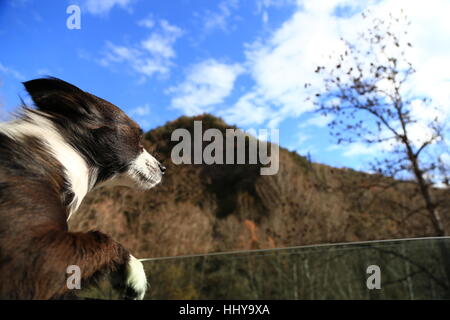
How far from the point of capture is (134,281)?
1956 mm

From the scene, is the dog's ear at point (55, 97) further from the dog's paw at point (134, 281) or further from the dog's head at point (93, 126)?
the dog's paw at point (134, 281)

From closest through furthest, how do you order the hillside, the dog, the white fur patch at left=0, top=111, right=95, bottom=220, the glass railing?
the dog, the white fur patch at left=0, top=111, right=95, bottom=220, the glass railing, the hillside

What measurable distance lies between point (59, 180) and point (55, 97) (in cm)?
58

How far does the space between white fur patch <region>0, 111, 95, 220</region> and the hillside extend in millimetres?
7847

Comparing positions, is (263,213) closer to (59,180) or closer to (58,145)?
(58,145)

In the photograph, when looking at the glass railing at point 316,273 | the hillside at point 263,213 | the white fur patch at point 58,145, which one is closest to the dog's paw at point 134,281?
the white fur patch at point 58,145

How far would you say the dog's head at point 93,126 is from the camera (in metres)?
2.16

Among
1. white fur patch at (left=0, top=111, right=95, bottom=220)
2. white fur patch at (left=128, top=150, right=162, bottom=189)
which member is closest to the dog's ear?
white fur patch at (left=0, top=111, right=95, bottom=220)

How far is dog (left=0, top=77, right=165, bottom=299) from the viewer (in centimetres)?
148

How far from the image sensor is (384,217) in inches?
479

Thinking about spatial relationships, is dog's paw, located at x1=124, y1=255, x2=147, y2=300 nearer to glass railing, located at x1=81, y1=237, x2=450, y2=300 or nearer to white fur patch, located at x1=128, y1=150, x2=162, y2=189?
white fur patch, located at x1=128, y1=150, x2=162, y2=189

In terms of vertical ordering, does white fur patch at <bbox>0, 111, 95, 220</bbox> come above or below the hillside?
below
